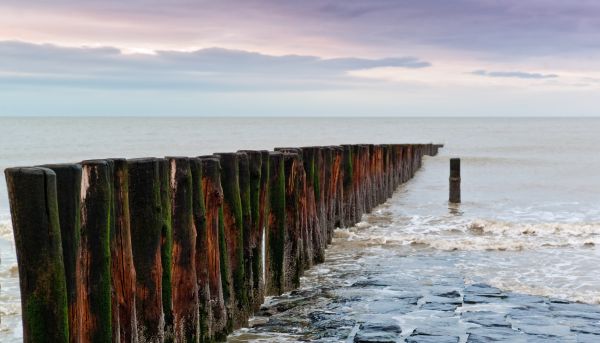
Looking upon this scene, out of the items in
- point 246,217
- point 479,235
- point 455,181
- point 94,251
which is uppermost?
point 94,251

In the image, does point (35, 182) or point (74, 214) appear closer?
point (35, 182)

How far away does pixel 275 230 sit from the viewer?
7926 mm

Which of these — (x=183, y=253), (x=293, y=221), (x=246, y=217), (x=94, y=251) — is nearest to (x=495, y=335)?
(x=246, y=217)

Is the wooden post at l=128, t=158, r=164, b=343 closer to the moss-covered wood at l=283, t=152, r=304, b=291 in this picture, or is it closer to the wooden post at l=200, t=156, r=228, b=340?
the wooden post at l=200, t=156, r=228, b=340

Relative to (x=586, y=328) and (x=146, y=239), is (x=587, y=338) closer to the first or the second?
(x=586, y=328)

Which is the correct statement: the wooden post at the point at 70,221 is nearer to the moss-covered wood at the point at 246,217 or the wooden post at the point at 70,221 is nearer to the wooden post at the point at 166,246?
the wooden post at the point at 166,246

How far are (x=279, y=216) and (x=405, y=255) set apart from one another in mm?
3436

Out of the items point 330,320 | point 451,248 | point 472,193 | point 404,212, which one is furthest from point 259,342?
point 472,193

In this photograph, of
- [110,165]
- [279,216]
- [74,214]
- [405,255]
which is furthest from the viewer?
[405,255]

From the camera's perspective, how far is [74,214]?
398 centimetres

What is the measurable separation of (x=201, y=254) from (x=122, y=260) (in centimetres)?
129

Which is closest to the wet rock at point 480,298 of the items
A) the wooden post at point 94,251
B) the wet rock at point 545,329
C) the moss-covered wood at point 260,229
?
the wet rock at point 545,329

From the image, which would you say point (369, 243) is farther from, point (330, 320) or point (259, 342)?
point (259, 342)

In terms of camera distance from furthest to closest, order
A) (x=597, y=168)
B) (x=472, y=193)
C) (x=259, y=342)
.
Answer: (x=597, y=168) → (x=472, y=193) → (x=259, y=342)
